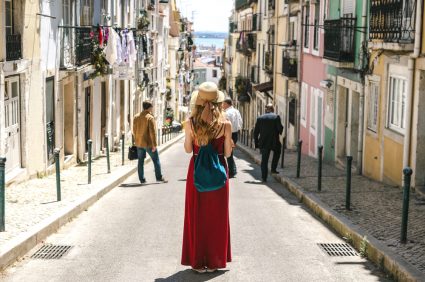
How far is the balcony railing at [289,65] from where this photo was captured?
91.7ft

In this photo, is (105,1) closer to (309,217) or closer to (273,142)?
→ (273,142)

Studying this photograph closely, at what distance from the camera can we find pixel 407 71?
529 inches

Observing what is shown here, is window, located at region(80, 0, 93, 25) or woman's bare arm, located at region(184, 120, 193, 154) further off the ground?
window, located at region(80, 0, 93, 25)

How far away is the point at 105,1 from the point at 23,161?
12.5 metres

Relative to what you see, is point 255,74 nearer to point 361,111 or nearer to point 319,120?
point 319,120

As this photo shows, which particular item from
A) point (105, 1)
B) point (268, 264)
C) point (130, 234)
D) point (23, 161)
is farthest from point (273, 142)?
point (105, 1)

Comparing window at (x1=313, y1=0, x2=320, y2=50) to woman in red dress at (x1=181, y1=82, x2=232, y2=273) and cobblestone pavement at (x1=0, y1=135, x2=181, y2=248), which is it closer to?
cobblestone pavement at (x1=0, y1=135, x2=181, y2=248)

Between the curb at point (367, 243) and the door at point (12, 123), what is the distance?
5.52 meters

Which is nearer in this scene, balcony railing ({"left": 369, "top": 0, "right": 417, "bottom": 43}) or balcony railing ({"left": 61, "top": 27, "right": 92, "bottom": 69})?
balcony railing ({"left": 369, "top": 0, "right": 417, "bottom": 43})

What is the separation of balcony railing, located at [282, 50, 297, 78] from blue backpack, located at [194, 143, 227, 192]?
21430 mm

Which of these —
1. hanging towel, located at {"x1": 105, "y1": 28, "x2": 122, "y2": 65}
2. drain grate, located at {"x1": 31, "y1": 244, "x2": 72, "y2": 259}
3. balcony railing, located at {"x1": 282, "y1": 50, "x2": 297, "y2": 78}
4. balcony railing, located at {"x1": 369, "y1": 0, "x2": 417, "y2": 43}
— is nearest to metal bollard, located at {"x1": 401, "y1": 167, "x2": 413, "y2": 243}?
drain grate, located at {"x1": 31, "y1": 244, "x2": 72, "y2": 259}

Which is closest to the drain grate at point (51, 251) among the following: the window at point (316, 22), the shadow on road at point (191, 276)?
the shadow on road at point (191, 276)

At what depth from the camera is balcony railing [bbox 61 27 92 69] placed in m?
17.8

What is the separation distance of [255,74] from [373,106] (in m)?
28.3
